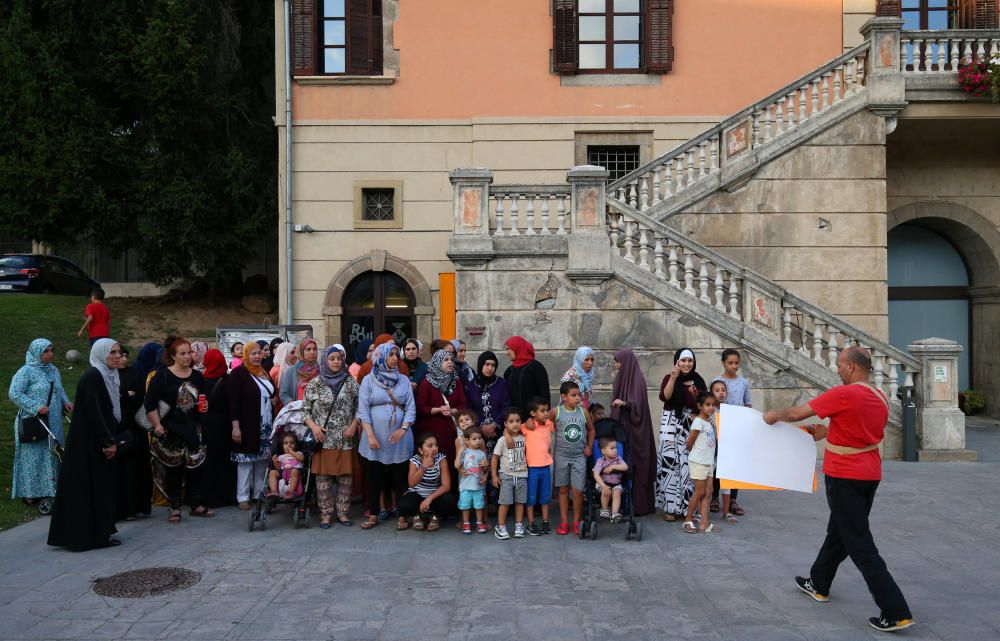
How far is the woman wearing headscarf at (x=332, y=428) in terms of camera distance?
829 cm

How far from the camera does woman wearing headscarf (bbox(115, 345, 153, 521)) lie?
27.7 feet

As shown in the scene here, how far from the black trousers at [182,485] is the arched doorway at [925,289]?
562 inches

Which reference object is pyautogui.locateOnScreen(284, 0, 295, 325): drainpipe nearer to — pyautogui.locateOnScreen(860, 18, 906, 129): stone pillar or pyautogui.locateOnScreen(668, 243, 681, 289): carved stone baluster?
pyautogui.locateOnScreen(668, 243, 681, 289): carved stone baluster

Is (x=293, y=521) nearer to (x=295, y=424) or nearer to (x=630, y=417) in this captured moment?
(x=295, y=424)

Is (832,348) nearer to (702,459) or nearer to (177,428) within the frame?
(702,459)

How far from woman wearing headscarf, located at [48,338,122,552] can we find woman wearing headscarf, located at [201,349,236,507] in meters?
1.21

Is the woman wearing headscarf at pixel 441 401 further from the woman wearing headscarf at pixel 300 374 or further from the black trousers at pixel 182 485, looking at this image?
the black trousers at pixel 182 485

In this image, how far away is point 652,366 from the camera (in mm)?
12258

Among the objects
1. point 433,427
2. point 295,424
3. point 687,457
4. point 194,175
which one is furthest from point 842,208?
point 194,175

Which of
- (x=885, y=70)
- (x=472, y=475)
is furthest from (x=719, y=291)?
(x=472, y=475)

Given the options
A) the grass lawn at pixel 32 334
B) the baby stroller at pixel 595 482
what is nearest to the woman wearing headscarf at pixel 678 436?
the baby stroller at pixel 595 482

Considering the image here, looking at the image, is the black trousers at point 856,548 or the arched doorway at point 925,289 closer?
the black trousers at point 856,548

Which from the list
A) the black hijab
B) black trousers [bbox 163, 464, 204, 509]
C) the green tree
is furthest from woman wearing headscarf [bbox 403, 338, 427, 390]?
the green tree

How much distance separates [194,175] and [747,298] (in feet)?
41.9
